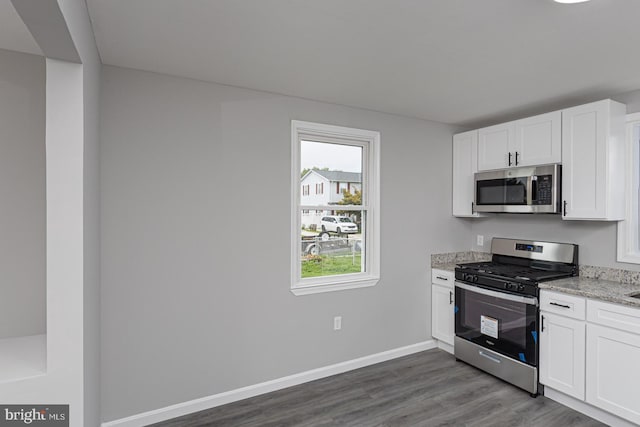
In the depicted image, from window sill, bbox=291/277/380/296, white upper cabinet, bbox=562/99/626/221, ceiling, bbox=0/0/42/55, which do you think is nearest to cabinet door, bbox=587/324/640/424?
white upper cabinet, bbox=562/99/626/221

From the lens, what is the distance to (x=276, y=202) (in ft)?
9.76

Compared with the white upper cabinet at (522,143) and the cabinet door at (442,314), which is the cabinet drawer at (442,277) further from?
the white upper cabinet at (522,143)

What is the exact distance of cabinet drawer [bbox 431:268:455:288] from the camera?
3.63m

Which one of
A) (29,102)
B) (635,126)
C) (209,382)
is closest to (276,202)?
(209,382)

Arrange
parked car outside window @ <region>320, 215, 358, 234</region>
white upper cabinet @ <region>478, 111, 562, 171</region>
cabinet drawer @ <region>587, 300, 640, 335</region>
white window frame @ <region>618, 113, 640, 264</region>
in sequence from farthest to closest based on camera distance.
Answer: parked car outside window @ <region>320, 215, 358, 234</region>
white upper cabinet @ <region>478, 111, 562, 171</region>
white window frame @ <region>618, 113, 640, 264</region>
cabinet drawer @ <region>587, 300, 640, 335</region>

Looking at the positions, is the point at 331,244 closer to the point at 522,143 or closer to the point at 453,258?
the point at 453,258

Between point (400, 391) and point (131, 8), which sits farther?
point (400, 391)

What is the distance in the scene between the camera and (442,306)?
12.2 feet

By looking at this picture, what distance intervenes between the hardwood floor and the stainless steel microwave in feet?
5.18

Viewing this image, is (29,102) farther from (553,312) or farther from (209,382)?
(553,312)

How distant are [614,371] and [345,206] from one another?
91.6 inches

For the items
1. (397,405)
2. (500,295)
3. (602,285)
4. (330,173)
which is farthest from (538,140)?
(397,405)

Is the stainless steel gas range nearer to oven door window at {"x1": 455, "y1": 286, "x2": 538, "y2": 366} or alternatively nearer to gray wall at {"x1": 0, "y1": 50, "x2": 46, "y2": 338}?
oven door window at {"x1": 455, "y1": 286, "x2": 538, "y2": 366}

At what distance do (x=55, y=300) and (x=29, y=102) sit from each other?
4.54 feet
